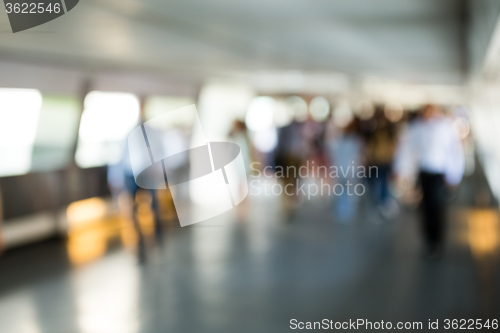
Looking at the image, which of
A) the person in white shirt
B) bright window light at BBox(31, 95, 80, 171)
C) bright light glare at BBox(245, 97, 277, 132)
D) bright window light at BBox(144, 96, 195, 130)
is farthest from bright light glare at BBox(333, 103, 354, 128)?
bright window light at BBox(31, 95, 80, 171)

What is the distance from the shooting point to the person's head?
15.9 feet

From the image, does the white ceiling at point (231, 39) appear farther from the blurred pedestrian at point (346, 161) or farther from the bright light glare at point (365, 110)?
the blurred pedestrian at point (346, 161)

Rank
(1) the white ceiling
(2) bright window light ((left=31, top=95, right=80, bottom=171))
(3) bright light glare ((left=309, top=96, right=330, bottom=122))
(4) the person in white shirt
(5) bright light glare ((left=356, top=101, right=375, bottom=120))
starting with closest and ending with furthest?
(1) the white ceiling → (2) bright window light ((left=31, top=95, right=80, bottom=171)) → (3) bright light glare ((left=309, top=96, right=330, bottom=122)) → (4) the person in white shirt → (5) bright light glare ((left=356, top=101, right=375, bottom=120))

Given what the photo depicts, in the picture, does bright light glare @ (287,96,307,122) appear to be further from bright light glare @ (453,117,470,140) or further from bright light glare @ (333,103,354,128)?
bright light glare @ (453,117,470,140)

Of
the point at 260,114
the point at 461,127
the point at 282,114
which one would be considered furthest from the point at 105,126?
the point at 461,127

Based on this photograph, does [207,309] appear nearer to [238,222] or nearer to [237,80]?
[238,222]

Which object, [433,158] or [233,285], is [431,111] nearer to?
[433,158]

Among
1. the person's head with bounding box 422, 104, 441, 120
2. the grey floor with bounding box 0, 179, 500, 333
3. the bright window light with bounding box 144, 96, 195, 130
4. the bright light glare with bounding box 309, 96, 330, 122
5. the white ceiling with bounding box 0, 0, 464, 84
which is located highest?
the white ceiling with bounding box 0, 0, 464, 84

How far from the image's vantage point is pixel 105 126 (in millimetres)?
2859

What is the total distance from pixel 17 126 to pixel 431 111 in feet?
13.3

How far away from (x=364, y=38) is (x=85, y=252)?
353 centimetres

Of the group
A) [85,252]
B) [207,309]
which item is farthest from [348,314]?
[85,252]

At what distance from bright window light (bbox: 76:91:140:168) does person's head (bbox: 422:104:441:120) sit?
11.0ft

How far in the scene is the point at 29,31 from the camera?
95.3 inches
